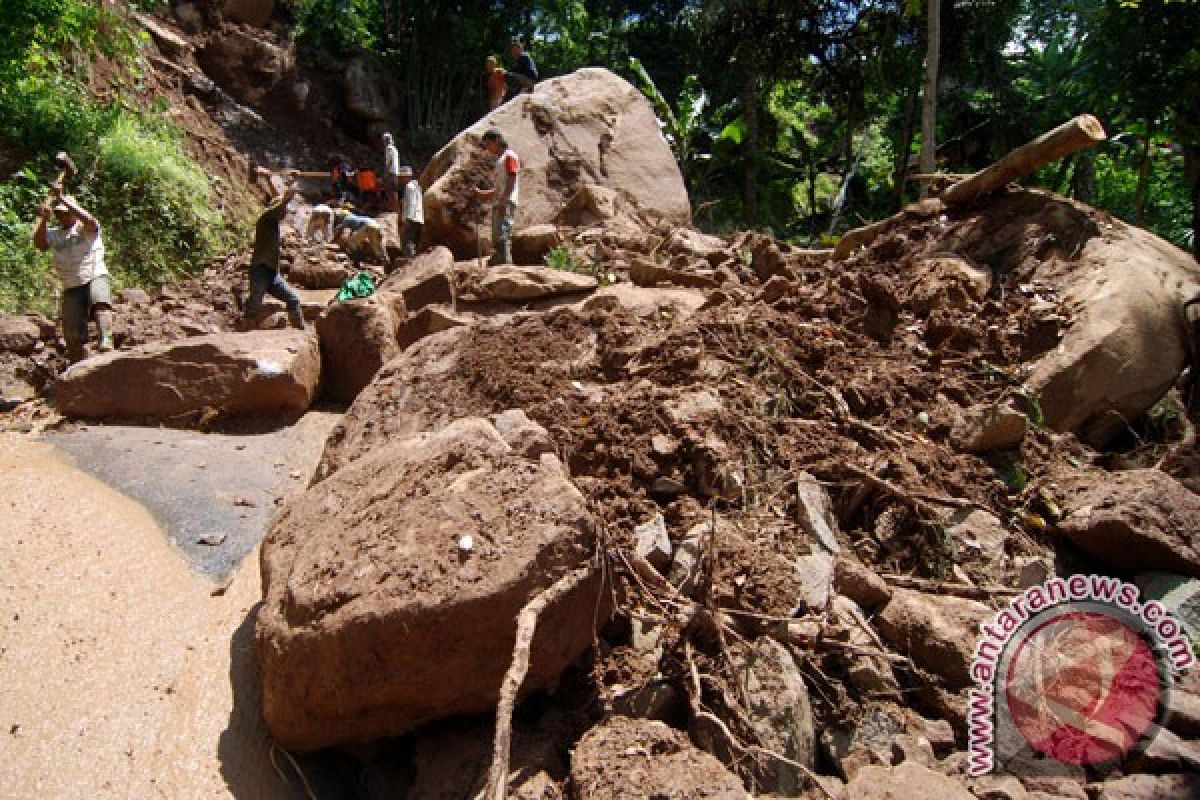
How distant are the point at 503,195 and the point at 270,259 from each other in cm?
202

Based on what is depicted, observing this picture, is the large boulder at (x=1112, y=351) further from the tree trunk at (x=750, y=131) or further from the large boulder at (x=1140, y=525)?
the tree trunk at (x=750, y=131)

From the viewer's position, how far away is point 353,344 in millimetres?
5371

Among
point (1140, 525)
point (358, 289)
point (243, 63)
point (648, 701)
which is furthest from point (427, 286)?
point (243, 63)

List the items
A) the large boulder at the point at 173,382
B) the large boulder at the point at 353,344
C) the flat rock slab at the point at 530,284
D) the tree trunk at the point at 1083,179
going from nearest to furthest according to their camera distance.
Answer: the large boulder at the point at 173,382 → the large boulder at the point at 353,344 → the flat rock slab at the point at 530,284 → the tree trunk at the point at 1083,179

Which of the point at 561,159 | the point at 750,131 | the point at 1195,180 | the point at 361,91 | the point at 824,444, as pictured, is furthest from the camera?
the point at 361,91

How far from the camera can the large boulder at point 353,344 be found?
536 centimetres

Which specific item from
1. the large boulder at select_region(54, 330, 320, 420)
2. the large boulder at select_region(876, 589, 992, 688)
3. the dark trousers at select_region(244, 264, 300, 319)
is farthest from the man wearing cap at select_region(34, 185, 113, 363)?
the large boulder at select_region(876, 589, 992, 688)

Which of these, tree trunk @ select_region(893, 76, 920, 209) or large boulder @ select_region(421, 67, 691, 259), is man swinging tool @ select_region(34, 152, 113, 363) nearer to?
large boulder @ select_region(421, 67, 691, 259)

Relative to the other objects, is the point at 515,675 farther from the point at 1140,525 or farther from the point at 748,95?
the point at 748,95

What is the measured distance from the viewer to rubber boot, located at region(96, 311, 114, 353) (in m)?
5.60

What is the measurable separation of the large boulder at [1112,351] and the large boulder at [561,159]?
16.3ft

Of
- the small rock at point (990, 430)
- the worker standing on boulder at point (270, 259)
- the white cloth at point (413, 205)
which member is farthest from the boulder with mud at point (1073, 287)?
the white cloth at point (413, 205)

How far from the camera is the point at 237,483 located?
4.18 metres

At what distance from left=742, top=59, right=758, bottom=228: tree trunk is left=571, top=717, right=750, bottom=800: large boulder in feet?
39.1
